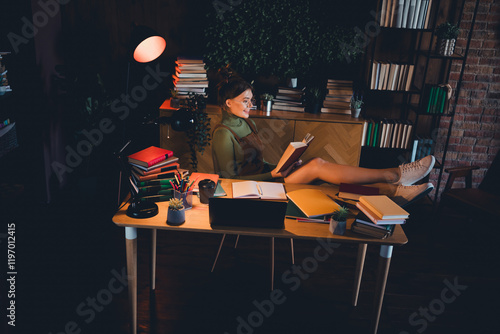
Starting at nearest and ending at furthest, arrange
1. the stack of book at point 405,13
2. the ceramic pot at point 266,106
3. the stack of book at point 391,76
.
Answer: the stack of book at point 405,13
the stack of book at point 391,76
the ceramic pot at point 266,106

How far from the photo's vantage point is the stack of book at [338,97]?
12.9ft

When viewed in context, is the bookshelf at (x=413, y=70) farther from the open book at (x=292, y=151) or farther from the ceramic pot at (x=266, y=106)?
the open book at (x=292, y=151)

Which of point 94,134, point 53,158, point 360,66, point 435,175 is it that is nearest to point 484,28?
point 360,66

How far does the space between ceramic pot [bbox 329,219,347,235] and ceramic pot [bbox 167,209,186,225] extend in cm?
78

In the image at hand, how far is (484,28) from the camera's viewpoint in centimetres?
393

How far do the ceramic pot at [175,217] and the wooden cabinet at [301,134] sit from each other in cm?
190

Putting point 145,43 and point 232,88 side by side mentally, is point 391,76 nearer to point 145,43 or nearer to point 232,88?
point 232,88

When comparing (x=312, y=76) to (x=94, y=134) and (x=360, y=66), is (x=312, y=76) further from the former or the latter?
(x=94, y=134)

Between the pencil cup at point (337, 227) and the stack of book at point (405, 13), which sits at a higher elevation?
the stack of book at point (405, 13)

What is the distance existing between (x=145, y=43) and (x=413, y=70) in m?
2.50

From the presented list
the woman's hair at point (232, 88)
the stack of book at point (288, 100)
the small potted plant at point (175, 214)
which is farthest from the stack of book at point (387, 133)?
the small potted plant at point (175, 214)

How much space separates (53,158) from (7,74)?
86 centimetres

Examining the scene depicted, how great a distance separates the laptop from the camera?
1.96m

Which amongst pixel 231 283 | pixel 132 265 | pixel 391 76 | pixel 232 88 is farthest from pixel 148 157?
pixel 391 76
